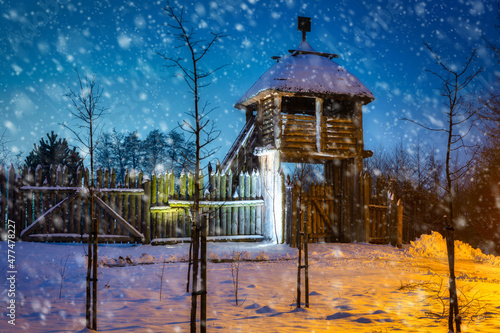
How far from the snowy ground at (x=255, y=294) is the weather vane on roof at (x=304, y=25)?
10724 mm

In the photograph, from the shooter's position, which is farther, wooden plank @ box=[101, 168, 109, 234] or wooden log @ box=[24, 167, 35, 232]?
wooden plank @ box=[101, 168, 109, 234]

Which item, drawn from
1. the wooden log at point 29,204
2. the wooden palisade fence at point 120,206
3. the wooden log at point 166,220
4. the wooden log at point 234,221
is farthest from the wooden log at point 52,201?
the wooden log at point 234,221

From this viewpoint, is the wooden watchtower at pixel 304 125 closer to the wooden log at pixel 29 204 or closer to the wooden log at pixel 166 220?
the wooden log at pixel 166 220

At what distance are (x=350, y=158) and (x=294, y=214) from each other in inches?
180

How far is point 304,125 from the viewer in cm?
1497

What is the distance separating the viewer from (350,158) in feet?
52.0

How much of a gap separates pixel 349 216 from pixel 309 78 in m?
5.59

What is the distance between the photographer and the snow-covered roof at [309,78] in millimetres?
14413

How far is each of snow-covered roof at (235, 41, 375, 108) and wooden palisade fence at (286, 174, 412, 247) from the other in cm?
349

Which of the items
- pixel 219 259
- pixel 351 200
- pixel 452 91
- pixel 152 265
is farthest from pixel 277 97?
pixel 452 91

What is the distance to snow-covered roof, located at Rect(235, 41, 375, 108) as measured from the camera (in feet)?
47.3

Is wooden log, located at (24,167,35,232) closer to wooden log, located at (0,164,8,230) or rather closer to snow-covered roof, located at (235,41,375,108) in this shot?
wooden log, located at (0,164,8,230)

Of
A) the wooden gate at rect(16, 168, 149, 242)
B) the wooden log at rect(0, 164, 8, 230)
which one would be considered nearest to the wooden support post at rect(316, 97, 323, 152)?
the wooden gate at rect(16, 168, 149, 242)

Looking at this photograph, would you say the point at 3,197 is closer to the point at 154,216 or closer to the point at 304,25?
the point at 154,216
